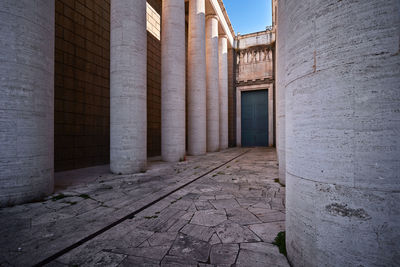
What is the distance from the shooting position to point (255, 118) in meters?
20.8

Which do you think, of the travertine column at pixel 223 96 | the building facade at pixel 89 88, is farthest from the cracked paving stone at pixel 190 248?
the travertine column at pixel 223 96

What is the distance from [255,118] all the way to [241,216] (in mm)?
18467

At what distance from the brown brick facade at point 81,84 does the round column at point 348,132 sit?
8531 millimetres

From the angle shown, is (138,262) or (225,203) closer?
(138,262)

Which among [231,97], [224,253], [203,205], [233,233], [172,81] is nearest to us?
[224,253]

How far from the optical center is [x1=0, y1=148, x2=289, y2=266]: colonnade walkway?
7.51 feet

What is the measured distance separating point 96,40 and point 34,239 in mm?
8898

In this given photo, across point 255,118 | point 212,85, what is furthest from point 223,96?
point 255,118

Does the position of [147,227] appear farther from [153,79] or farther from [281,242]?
[153,79]

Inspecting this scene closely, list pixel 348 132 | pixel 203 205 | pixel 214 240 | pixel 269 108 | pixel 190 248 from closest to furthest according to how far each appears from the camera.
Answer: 1. pixel 348 132
2. pixel 190 248
3. pixel 214 240
4. pixel 203 205
5. pixel 269 108

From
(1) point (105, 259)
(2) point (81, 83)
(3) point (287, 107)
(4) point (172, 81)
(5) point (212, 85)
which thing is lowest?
(1) point (105, 259)

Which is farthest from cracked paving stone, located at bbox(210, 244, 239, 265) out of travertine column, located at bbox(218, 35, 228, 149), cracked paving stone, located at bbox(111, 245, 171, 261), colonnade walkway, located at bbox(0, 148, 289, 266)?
travertine column, located at bbox(218, 35, 228, 149)

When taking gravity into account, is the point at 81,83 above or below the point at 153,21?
below

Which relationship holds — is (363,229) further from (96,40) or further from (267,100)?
(267,100)
